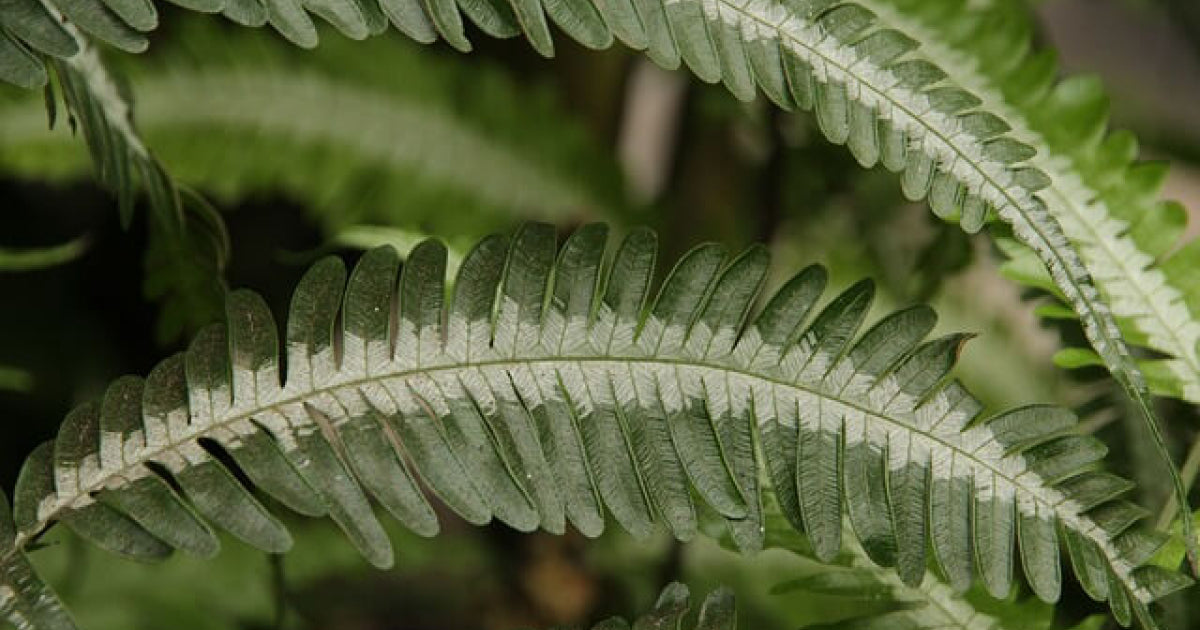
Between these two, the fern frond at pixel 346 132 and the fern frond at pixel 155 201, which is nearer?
the fern frond at pixel 155 201

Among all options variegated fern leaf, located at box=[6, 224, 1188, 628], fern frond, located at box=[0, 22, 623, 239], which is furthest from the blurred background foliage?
variegated fern leaf, located at box=[6, 224, 1188, 628]

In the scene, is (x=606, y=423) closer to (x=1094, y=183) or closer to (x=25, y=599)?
(x=25, y=599)

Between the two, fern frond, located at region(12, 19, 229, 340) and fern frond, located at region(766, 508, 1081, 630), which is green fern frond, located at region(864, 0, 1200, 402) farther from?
fern frond, located at region(12, 19, 229, 340)

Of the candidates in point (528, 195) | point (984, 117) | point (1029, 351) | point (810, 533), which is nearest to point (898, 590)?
point (810, 533)

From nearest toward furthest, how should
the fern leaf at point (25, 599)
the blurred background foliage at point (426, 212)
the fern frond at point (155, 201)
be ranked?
1. the fern leaf at point (25, 599)
2. the fern frond at point (155, 201)
3. the blurred background foliage at point (426, 212)

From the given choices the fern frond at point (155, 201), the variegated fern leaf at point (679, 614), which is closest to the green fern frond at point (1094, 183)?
the variegated fern leaf at point (679, 614)

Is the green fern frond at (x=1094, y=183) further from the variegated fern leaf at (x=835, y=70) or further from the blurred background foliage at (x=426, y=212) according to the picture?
the blurred background foliage at (x=426, y=212)
